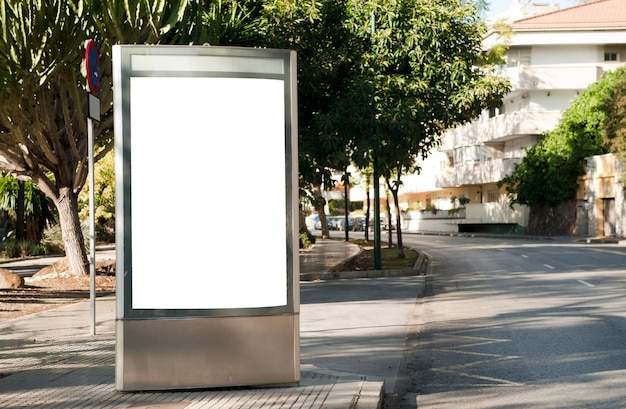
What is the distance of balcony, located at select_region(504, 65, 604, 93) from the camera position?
6334cm

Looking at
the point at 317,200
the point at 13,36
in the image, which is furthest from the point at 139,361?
the point at 317,200

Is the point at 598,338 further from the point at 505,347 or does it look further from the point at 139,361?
the point at 139,361

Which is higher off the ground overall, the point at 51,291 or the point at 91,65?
the point at 91,65

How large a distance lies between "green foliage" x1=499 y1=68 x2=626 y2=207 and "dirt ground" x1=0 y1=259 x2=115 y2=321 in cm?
3909

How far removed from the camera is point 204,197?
7.37m

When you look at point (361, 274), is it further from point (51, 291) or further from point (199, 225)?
point (199, 225)

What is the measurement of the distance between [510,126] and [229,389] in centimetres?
6003

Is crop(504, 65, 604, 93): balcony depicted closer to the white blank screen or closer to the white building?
the white building

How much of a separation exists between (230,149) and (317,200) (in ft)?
112

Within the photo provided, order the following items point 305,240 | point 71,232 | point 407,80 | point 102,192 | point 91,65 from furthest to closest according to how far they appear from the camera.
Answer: point 102,192 → point 305,240 → point 407,80 → point 71,232 → point 91,65

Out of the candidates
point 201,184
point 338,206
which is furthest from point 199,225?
point 338,206

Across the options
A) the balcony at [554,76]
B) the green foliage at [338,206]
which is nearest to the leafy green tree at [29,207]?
the balcony at [554,76]

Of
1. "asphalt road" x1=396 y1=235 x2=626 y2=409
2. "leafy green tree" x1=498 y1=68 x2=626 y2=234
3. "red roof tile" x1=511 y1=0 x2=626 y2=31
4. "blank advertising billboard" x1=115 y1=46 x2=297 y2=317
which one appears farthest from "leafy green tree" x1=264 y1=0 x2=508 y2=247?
"red roof tile" x1=511 y1=0 x2=626 y2=31

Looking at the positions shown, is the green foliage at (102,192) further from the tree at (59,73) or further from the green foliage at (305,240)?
the tree at (59,73)
